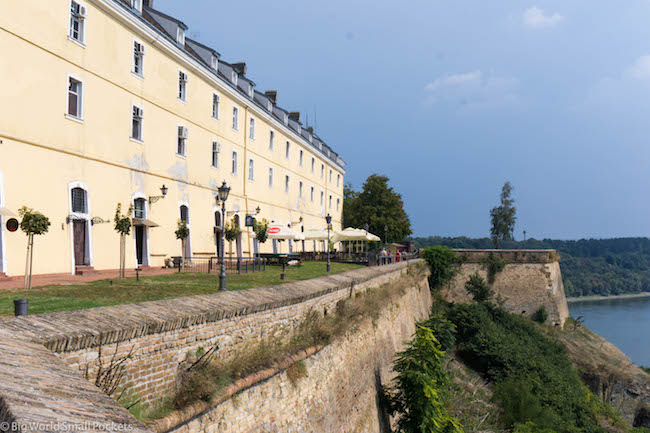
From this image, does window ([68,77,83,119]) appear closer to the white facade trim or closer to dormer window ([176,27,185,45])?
the white facade trim

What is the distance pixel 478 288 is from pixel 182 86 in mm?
28030

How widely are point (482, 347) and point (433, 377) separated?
14.4 metres

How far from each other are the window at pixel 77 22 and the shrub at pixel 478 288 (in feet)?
107

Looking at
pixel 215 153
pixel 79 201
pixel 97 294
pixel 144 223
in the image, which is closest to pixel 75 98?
pixel 79 201

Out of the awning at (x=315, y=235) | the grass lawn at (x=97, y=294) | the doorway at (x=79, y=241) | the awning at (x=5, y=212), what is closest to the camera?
the grass lawn at (x=97, y=294)

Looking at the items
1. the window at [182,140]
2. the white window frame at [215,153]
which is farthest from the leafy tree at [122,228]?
the white window frame at [215,153]

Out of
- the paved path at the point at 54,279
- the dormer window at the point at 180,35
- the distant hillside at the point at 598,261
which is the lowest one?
the distant hillside at the point at 598,261

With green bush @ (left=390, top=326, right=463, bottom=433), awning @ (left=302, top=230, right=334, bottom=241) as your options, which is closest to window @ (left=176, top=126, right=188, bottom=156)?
awning @ (left=302, top=230, right=334, bottom=241)

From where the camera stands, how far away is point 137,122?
1941cm

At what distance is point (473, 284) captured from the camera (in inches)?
1494

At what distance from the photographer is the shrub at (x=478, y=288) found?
37.5 meters

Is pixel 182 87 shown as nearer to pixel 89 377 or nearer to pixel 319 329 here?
pixel 319 329

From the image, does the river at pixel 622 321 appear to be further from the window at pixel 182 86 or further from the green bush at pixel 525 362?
the window at pixel 182 86

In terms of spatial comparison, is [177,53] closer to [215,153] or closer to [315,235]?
[215,153]
